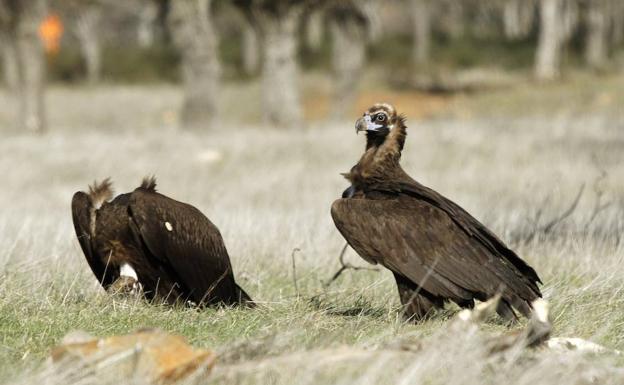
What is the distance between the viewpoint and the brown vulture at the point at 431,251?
5.23 metres

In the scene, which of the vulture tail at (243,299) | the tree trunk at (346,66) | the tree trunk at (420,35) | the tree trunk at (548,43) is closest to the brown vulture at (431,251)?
the vulture tail at (243,299)

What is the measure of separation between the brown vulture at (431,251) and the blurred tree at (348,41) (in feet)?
60.0

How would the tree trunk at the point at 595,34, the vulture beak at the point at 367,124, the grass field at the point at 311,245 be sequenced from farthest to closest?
1. the tree trunk at the point at 595,34
2. the vulture beak at the point at 367,124
3. the grass field at the point at 311,245

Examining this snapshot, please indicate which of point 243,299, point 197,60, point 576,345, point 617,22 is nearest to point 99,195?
point 243,299

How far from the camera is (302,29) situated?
60844 millimetres

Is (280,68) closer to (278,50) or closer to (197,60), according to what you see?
(278,50)

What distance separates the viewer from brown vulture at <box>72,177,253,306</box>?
5.77 m

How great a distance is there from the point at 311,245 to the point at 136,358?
167 inches

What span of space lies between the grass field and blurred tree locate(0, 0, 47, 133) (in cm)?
294

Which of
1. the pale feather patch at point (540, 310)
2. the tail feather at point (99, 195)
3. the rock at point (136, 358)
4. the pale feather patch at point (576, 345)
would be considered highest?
the tail feather at point (99, 195)

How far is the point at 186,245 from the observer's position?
582 centimetres

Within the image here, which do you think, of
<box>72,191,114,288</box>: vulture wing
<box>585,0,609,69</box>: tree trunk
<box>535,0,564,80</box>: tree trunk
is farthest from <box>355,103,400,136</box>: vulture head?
<box>585,0,609,69</box>: tree trunk

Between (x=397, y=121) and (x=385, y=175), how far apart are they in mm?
343

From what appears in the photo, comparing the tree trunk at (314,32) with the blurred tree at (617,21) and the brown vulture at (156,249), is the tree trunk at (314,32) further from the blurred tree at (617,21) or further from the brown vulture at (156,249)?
the brown vulture at (156,249)
